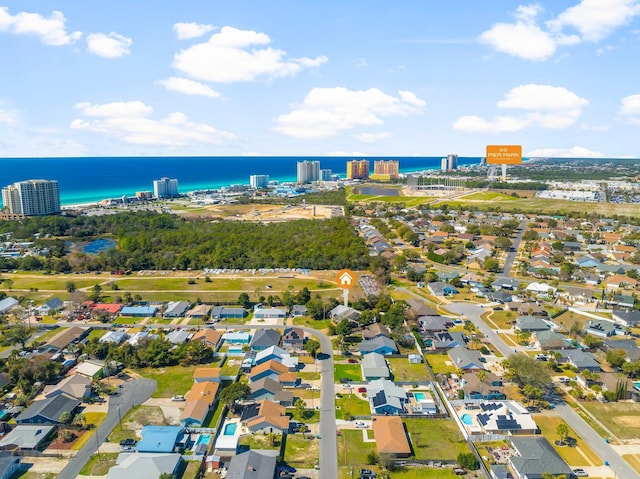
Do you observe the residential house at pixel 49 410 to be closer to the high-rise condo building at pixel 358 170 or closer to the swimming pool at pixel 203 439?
the swimming pool at pixel 203 439

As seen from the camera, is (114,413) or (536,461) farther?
(114,413)

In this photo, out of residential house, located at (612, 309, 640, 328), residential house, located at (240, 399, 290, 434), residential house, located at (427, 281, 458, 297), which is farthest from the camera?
residential house, located at (427, 281, 458, 297)

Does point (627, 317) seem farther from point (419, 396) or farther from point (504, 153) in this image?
point (504, 153)

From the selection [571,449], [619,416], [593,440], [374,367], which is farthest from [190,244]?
[619,416]

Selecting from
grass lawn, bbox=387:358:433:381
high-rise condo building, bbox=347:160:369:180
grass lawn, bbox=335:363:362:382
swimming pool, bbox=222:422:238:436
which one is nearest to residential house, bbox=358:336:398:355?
grass lawn, bbox=387:358:433:381

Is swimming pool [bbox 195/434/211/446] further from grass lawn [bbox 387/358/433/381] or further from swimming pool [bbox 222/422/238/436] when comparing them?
grass lawn [bbox 387/358/433/381]
